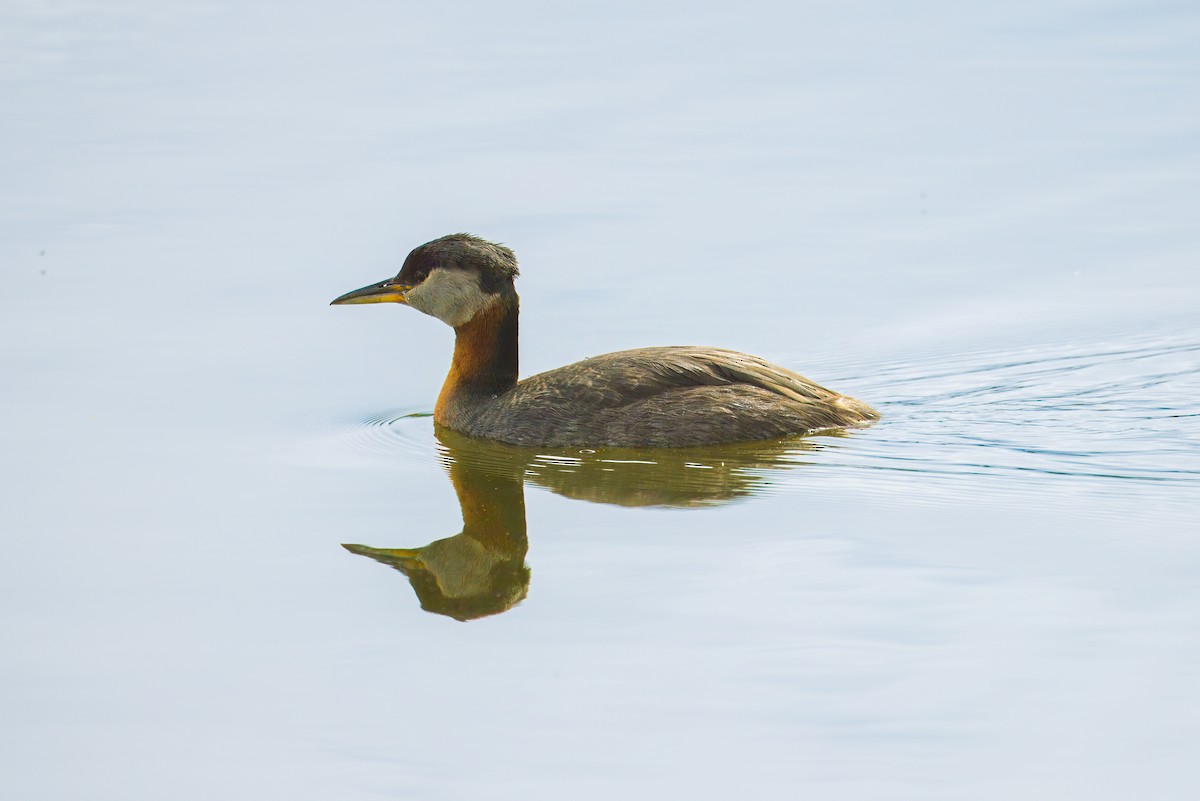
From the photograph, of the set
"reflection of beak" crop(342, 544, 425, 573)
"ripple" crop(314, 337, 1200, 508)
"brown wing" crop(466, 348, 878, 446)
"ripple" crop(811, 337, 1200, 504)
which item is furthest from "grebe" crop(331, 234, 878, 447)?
"reflection of beak" crop(342, 544, 425, 573)

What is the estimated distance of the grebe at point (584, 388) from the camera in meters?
10.6

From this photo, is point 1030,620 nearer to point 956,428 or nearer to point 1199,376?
point 956,428

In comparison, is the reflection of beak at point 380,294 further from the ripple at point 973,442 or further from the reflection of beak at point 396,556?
the reflection of beak at point 396,556

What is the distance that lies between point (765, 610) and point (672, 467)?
2783 millimetres

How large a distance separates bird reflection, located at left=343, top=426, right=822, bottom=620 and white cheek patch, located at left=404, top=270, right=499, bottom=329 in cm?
75

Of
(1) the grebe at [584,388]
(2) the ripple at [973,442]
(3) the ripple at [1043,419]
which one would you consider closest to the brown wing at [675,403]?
(1) the grebe at [584,388]

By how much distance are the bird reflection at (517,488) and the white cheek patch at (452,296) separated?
0.75m

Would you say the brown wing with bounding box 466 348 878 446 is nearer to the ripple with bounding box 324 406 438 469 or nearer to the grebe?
the grebe

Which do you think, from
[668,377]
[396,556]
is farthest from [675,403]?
[396,556]

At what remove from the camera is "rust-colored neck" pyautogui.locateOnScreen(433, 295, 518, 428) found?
11.4m

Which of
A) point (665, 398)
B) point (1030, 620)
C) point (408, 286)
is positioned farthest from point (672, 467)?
point (1030, 620)

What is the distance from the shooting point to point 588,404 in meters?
10.7

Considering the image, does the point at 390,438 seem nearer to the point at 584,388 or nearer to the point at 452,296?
the point at 452,296

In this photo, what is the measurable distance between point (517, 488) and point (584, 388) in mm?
1083
